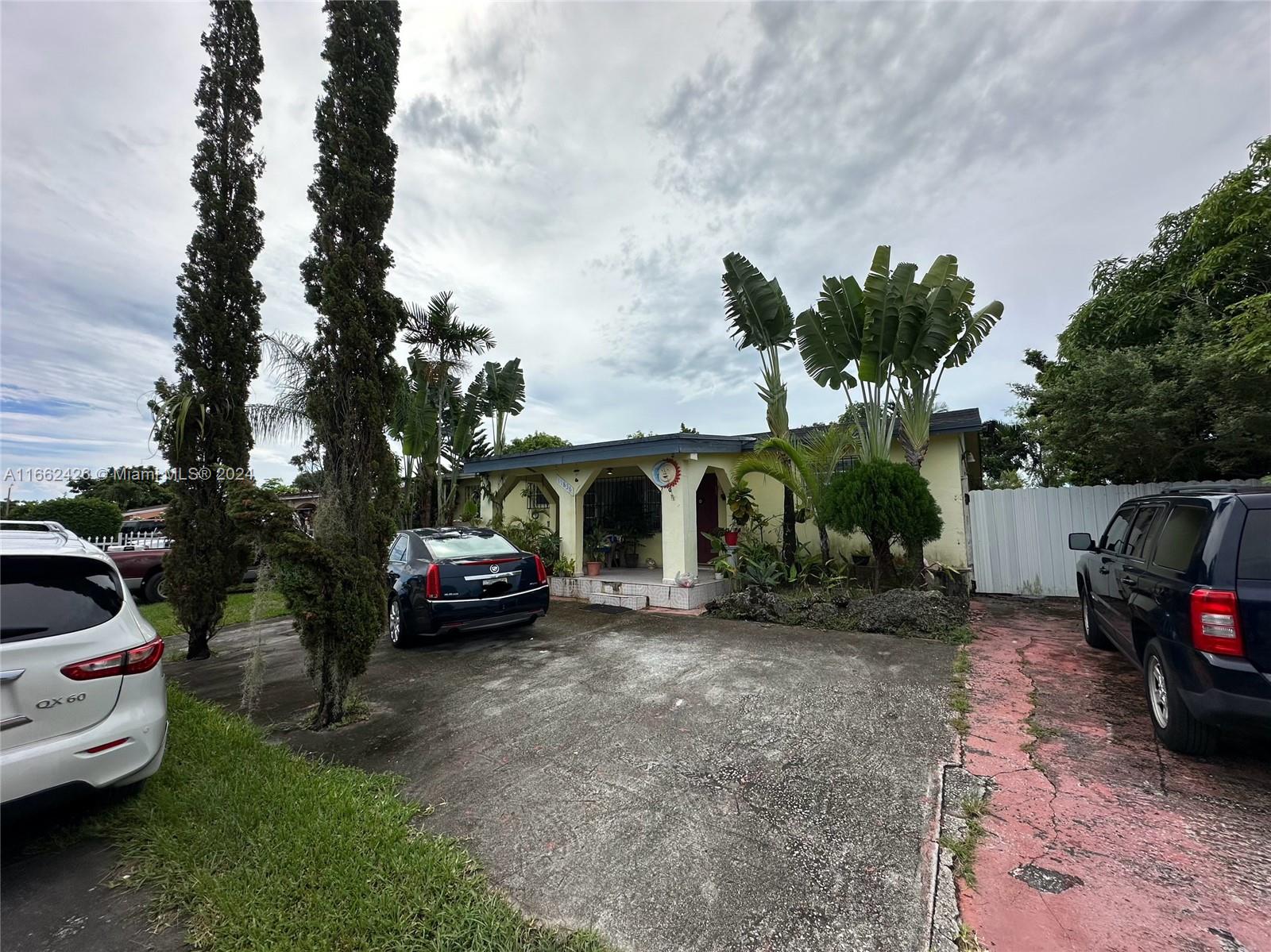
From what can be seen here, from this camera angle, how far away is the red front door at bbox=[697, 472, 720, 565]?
38.7 ft

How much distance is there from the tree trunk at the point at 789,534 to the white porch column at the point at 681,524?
1.76 metres

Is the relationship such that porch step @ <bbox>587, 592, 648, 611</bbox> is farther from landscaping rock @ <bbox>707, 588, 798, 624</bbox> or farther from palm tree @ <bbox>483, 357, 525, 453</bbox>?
palm tree @ <bbox>483, 357, 525, 453</bbox>

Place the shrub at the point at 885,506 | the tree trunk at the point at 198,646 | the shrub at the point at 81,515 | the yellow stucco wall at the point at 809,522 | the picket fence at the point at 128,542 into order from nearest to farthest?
the tree trunk at the point at 198,646
the shrub at the point at 885,506
the yellow stucco wall at the point at 809,522
the picket fence at the point at 128,542
the shrub at the point at 81,515

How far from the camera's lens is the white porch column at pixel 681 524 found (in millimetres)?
8484

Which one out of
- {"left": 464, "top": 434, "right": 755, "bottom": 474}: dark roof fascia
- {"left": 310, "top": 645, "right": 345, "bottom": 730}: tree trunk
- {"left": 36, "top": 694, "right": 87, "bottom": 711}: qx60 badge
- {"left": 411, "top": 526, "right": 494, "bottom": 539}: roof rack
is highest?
{"left": 464, "top": 434, "right": 755, "bottom": 474}: dark roof fascia

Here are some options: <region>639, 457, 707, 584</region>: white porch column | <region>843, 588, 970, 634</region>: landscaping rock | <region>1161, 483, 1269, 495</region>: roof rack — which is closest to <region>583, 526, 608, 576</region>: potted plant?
<region>639, 457, 707, 584</region>: white porch column

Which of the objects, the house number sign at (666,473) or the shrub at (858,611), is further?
the house number sign at (666,473)

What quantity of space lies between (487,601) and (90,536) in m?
15.8

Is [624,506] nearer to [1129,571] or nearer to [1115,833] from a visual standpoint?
[1129,571]

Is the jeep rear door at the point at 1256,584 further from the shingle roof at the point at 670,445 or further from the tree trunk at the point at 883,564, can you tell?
the shingle roof at the point at 670,445

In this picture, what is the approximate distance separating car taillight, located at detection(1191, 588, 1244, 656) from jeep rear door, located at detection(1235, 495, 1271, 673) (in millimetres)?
24

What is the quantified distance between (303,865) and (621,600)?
686 cm

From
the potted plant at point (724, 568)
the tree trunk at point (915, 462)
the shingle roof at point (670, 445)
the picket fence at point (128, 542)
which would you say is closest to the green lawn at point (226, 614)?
the picket fence at point (128, 542)

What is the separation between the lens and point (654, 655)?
5.62m
